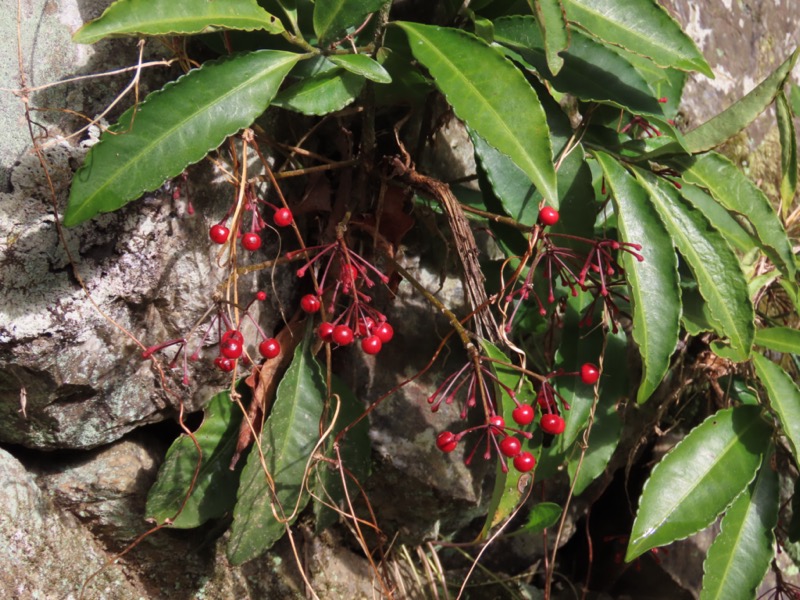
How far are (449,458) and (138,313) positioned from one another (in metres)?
0.71

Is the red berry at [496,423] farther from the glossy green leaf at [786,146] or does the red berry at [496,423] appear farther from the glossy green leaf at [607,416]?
the glossy green leaf at [786,146]

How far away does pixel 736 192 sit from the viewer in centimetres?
146

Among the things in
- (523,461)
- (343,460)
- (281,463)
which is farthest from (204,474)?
(523,461)

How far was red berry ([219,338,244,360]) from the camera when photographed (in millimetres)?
1242

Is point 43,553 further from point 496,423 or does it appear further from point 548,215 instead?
point 548,215

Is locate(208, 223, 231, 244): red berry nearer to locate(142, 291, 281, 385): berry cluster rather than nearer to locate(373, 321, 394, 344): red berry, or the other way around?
locate(142, 291, 281, 385): berry cluster

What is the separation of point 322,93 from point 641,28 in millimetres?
572

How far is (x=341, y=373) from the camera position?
1624 millimetres

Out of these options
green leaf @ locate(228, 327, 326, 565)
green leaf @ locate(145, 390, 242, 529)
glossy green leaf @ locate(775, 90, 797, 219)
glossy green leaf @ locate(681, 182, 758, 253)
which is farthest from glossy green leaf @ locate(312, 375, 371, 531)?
glossy green leaf @ locate(775, 90, 797, 219)

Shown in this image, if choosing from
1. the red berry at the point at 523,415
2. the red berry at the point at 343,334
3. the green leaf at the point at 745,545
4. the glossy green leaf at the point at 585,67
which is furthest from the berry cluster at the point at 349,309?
the green leaf at the point at 745,545

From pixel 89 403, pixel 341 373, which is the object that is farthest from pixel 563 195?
pixel 89 403

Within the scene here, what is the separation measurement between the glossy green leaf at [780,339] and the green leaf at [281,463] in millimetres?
964

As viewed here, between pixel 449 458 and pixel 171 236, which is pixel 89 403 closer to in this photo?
pixel 171 236

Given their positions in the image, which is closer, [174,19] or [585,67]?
[174,19]
